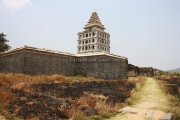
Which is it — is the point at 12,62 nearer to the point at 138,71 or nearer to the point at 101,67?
the point at 101,67

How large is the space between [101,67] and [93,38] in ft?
97.3

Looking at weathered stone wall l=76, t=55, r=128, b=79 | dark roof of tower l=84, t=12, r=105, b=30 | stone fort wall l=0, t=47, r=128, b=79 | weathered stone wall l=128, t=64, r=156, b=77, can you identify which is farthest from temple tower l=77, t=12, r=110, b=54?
weathered stone wall l=76, t=55, r=128, b=79

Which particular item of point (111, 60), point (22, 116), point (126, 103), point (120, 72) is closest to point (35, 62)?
point (111, 60)

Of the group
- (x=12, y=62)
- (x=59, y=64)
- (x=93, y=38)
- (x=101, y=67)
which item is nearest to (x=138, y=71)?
(x=93, y=38)

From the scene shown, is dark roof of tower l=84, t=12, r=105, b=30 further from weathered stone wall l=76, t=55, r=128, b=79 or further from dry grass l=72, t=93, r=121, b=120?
dry grass l=72, t=93, r=121, b=120

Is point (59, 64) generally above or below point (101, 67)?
above

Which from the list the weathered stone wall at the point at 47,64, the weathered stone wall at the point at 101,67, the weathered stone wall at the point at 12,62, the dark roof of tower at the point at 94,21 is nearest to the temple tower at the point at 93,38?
the dark roof of tower at the point at 94,21

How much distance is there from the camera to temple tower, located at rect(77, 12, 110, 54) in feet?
182

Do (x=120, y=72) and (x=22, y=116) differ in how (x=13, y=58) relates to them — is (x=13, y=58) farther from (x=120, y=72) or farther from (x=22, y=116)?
(x=22, y=116)

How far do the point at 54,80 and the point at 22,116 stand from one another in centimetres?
1296

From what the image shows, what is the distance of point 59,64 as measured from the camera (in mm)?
26375

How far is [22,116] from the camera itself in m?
6.33

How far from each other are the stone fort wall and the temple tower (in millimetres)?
24986

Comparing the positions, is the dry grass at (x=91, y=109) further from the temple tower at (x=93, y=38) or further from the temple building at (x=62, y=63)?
Answer: the temple tower at (x=93, y=38)
